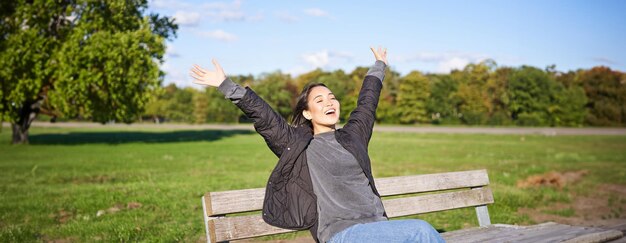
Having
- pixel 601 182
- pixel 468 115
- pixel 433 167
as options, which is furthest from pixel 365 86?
pixel 468 115

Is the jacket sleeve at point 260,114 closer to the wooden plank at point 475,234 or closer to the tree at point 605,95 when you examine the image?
the wooden plank at point 475,234

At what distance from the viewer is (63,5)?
2488 cm

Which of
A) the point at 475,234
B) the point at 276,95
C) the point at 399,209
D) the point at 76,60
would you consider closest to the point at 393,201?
the point at 399,209

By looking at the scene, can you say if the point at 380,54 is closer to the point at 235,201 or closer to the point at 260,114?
the point at 260,114

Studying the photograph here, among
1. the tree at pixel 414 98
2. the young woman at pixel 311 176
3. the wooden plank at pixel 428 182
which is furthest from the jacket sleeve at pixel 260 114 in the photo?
the tree at pixel 414 98

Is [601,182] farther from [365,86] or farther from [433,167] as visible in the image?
[365,86]

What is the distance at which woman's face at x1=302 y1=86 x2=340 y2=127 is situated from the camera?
3711 mm

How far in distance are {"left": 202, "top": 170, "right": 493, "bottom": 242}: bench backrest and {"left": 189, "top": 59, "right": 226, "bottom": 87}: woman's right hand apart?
752 millimetres

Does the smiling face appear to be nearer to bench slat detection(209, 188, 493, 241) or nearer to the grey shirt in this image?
the grey shirt

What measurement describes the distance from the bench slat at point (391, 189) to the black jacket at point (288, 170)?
0.74ft

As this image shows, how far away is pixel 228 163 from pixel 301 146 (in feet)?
Result: 44.8

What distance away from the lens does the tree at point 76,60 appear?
2239 cm

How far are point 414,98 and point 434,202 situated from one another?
5841 cm

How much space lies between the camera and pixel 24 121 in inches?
1014
